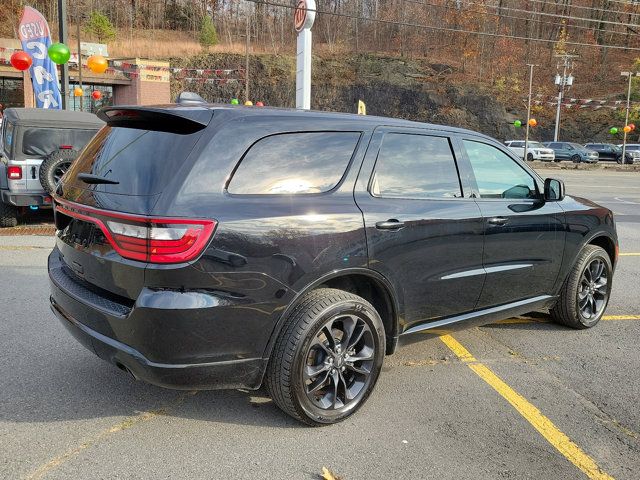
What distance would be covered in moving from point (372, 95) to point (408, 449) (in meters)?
55.7

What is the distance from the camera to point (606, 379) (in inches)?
152

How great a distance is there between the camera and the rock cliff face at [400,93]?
5416 cm

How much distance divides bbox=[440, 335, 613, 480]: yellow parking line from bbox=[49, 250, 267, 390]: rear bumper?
164 cm

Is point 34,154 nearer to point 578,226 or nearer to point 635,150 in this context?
point 578,226

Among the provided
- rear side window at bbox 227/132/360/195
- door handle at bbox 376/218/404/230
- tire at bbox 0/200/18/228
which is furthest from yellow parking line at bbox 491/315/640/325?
tire at bbox 0/200/18/228

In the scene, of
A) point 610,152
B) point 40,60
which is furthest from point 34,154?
point 610,152

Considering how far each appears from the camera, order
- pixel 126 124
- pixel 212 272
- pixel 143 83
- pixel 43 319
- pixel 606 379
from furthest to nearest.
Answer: pixel 143 83 < pixel 43 319 < pixel 606 379 < pixel 126 124 < pixel 212 272

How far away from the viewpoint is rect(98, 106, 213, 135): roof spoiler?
9.38ft

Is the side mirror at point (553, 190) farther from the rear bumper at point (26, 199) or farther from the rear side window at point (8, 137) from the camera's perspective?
the rear side window at point (8, 137)

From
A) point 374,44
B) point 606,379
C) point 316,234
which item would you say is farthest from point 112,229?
point 374,44

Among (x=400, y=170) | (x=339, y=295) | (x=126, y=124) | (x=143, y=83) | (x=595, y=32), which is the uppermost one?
(x=595, y=32)

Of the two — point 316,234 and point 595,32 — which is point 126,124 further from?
point 595,32

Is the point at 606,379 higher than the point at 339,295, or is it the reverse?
the point at 339,295

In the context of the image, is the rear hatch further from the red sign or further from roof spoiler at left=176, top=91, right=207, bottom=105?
the red sign
